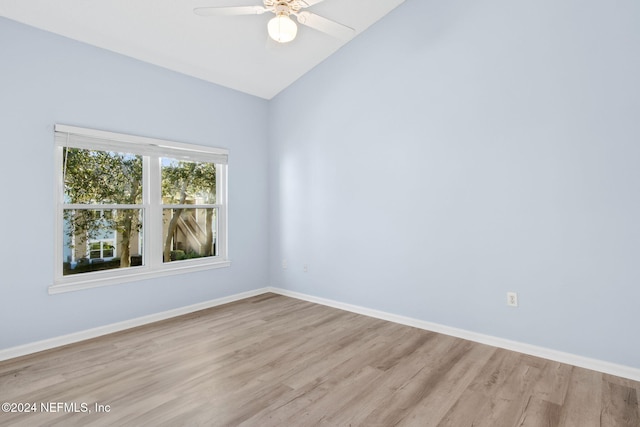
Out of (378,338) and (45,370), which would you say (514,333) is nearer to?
(378,338)

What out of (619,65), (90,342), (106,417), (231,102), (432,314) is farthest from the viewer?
(231,102)

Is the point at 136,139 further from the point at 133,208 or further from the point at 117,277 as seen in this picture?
the point at 117,277

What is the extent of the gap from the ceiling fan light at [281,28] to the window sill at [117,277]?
8.75ft

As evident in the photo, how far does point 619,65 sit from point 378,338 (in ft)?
9.31

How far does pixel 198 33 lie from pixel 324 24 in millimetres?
1399

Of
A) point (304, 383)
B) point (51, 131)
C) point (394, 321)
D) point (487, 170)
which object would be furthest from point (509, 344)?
point (51, 131)

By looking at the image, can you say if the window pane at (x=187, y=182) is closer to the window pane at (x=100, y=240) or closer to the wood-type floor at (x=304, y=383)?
the window pane at (x=100, y=240)

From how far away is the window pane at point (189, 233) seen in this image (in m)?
3.83

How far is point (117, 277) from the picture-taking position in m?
3.29

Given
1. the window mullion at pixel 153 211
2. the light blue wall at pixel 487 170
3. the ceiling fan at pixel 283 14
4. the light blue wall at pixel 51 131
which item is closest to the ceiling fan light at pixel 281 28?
the ceiling fan at pixel 283 14

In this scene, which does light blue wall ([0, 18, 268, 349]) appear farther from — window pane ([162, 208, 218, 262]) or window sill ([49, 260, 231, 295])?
window pane ([162, 208, 218, 262])

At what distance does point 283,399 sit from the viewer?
209cm

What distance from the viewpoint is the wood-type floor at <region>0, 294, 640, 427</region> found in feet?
6.28

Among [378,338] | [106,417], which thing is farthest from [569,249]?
[106,417]
